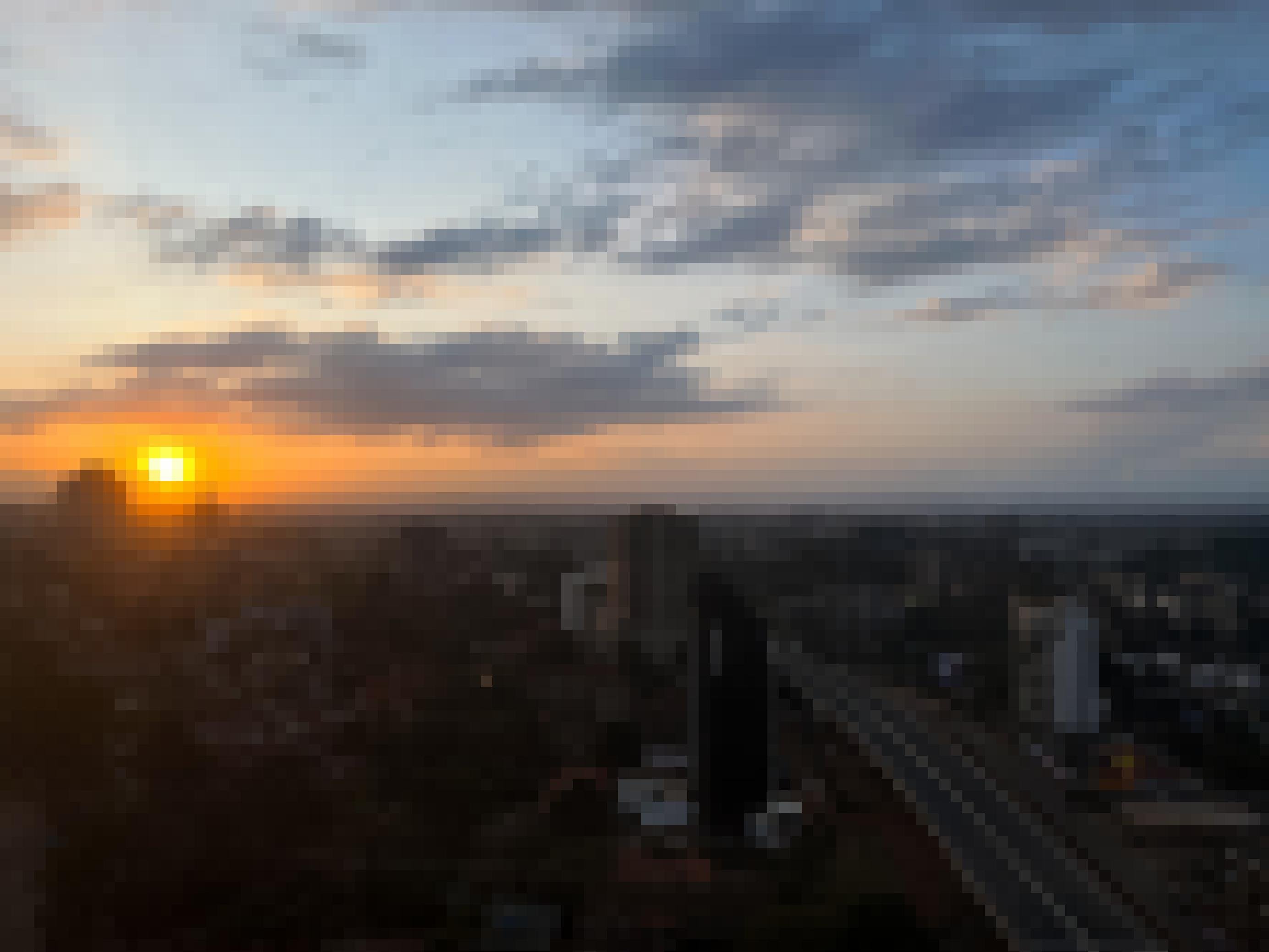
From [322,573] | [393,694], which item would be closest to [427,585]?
[322,573]

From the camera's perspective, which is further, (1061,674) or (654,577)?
(654,577)

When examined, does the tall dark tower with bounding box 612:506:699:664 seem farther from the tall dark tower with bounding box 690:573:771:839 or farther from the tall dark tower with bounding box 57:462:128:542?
the tall dark tower with bounding box 57:462:128:542

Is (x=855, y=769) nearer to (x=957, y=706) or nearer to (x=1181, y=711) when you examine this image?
(x=957, y=706)

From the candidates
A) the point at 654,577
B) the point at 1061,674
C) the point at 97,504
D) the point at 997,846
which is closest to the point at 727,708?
the point at 997,846

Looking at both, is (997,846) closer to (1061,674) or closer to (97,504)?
(1061,674)

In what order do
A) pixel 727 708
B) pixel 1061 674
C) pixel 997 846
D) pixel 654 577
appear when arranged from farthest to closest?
pixel 654 577
pixel 1061 674
pixel 727 708
pixel 997 846

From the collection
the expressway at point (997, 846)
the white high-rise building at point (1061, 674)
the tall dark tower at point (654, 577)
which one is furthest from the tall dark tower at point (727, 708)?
the white high-rise building at point (1061, 674)

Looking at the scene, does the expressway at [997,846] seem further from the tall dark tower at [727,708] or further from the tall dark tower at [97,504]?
the tall dark tower at [97,504]
